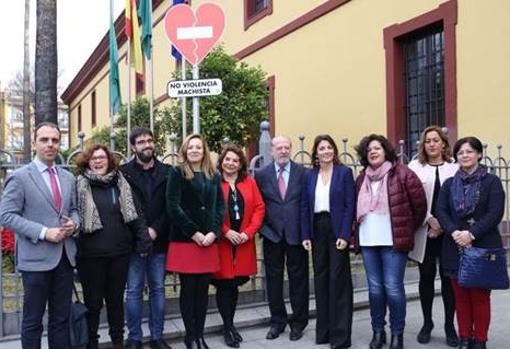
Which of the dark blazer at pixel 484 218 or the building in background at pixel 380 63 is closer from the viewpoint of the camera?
the dark blazer at pixel 484 218

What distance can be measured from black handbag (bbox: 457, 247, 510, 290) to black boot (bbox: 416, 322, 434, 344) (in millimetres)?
923

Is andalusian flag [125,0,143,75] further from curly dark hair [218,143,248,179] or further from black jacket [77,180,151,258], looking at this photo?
black jacket [77,180,151,258]

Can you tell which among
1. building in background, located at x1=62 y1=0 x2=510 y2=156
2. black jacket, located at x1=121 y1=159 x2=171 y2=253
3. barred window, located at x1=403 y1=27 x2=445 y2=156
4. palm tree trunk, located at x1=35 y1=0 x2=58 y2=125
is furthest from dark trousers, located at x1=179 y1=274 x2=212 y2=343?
barred window, located at x1=403 y1=27 x2=445 y2=156

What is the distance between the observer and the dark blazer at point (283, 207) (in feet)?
17.3

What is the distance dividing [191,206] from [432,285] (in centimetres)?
236

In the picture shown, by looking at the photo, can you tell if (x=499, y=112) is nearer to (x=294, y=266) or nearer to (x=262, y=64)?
(x=294, y=266)

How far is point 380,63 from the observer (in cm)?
1166

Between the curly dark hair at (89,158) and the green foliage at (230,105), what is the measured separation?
753 centimetres

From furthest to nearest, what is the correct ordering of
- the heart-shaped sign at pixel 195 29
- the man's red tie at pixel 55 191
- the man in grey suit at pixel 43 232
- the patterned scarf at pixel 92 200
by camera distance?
the heart-shaped sign at pixel 195 29 → the patterned scarf at pixel 92 200 → the man's red tie at pixel 55 191 → the man in grey suit at pixel 43 232

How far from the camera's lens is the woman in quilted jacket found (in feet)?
15.6

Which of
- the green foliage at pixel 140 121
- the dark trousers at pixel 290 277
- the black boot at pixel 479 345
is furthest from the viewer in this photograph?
the green foliage at pixel 140 121

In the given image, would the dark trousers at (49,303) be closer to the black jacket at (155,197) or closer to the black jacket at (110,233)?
the black jacket at (110,233)

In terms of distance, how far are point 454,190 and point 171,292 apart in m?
3.26

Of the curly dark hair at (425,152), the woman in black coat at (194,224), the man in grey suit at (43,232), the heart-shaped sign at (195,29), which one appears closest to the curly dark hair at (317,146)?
the curly dark hair at (425,152)
